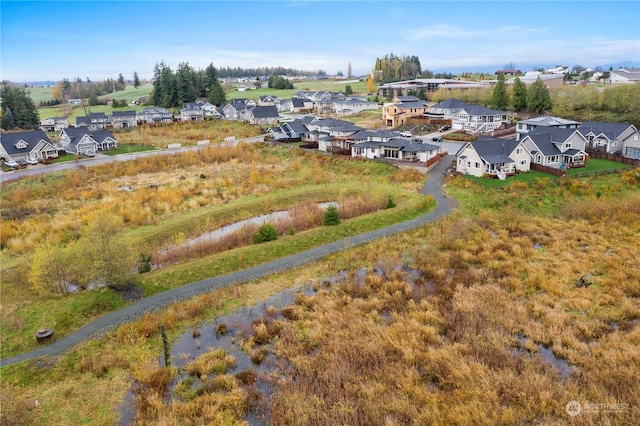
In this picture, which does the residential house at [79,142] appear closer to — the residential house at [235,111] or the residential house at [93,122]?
the residential house at [93,122]

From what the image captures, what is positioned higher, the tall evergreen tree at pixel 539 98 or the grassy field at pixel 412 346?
the tall evergreen tree at pixel 539 98

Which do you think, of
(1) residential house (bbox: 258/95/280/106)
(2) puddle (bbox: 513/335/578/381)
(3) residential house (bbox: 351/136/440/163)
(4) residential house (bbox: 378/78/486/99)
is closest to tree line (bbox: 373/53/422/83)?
(4) residential house (bbox: 378/78/486/99)

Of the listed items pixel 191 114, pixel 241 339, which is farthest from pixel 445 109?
pixel 241 339

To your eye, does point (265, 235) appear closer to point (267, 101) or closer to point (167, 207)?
point (167, 207)

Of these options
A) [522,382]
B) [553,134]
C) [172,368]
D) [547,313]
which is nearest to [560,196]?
[553,134]

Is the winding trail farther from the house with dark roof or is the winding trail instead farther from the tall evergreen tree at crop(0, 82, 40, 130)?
the tall evergreen tree at crop(0, 82, 40, 130)

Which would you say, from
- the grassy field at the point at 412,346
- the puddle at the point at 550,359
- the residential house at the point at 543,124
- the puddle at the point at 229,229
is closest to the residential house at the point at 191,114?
the puddle at the point at 229,229
